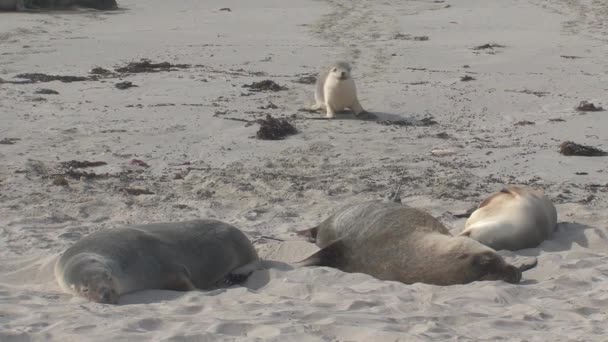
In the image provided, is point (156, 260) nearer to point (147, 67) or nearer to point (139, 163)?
point (139, 163)

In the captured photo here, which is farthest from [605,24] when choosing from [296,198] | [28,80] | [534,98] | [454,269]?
[454,269]

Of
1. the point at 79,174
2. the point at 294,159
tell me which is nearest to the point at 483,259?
the point at 294,159

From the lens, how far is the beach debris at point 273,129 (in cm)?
855

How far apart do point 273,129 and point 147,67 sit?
3.45 metres

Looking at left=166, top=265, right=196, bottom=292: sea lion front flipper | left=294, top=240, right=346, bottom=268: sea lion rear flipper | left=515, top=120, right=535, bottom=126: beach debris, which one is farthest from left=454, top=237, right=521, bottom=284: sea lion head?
Result: left=515, top=120, right=535, bottom=126: beach debris

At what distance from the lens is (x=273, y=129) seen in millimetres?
8602

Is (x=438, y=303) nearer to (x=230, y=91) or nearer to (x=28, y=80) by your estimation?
(x=230, y=91)

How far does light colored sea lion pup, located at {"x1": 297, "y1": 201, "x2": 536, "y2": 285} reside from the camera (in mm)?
4996

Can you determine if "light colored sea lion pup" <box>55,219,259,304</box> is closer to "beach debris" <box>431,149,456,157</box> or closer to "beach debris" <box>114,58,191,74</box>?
Answer: "beach debris" <box>431,149,456,157</box>

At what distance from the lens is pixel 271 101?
33.5 feet

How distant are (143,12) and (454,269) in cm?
1346

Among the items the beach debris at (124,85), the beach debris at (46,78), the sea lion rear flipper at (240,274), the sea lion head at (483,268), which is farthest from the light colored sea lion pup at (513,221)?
the beach debris at (46,78)

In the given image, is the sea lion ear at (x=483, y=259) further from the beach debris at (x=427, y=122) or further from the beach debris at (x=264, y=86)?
the beach debris at (x=264, y=86)

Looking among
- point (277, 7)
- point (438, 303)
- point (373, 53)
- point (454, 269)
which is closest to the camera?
point (438, 303)
